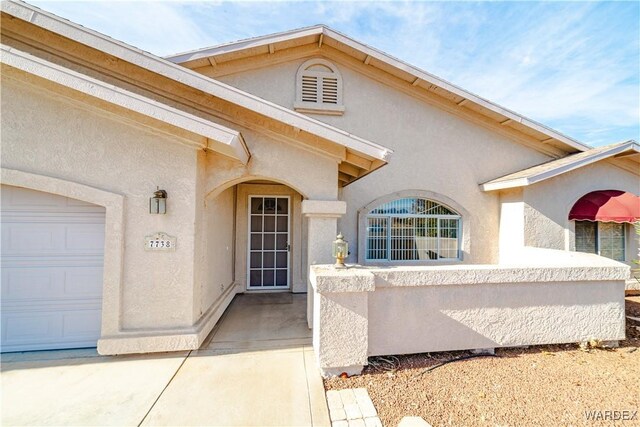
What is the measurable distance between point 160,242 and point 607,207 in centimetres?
1377

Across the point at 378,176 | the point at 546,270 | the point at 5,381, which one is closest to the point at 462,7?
the point at 378,176

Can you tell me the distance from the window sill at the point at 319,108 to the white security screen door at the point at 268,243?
3.34m

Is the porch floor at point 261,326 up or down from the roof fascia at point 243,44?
down

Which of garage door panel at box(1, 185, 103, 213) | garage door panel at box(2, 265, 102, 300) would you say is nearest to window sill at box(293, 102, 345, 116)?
garage door panel at box(1, 185, 103, 213)

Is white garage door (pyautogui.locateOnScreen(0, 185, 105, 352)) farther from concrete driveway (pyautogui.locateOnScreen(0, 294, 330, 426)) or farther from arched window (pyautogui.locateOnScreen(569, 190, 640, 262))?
arched window (pyautogui.locateOnScreen(569, 190, 640, 262))

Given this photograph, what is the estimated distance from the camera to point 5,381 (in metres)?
4.39

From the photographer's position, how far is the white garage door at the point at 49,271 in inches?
211

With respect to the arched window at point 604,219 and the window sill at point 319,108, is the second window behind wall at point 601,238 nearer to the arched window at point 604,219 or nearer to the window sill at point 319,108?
the arched window at point 604,219

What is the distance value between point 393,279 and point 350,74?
8.61 m

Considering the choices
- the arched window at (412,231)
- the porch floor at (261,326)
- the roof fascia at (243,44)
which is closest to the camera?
the porch floor at (261,326)

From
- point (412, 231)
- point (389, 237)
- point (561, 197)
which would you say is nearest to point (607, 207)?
point (561, 197)

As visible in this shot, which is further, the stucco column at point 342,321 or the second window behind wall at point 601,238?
the second window behind wall at point 601,238

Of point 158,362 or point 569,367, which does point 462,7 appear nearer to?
point 569,367

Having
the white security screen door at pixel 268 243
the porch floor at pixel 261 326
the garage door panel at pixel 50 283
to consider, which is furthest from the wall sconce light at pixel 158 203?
the white security screen door at pixel 268 243
